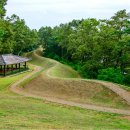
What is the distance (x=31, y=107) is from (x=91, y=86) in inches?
428

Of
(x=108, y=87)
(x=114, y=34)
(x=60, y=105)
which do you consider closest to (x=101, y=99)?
(x=108, y=87)

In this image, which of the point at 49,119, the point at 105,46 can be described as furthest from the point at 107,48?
the point at 49,119

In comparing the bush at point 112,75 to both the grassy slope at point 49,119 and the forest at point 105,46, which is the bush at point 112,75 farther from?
the grassy slope at point 49,119

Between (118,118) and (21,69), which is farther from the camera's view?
(21,69)

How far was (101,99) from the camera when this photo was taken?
3139 cm

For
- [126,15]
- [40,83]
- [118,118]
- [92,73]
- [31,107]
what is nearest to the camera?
[118,118]

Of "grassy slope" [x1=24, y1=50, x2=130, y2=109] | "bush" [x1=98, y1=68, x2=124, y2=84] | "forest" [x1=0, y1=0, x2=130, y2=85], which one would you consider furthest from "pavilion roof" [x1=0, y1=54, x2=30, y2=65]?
"bush" [x1=98, y1=68, x2=124, y2=84]

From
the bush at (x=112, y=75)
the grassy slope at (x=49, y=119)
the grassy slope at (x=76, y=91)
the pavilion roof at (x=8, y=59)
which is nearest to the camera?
the grassy slope at (x=49, y=119)

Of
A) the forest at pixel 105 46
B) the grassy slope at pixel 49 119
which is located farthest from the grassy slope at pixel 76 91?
the forest at pixel 105 46

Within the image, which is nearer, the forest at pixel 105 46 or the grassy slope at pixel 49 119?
the grassy slope at pixel 49 119

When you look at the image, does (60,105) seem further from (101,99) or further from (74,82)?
(74,82)

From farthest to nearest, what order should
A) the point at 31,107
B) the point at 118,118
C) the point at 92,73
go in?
the point at 92,73
the point at 31,107
the point at 118,118

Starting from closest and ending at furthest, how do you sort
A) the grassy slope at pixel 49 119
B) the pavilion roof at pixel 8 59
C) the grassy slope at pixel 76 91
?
1. the grassy slope at pixel 49 119
2. the grassy slope at pixel 76 91
3. the pavilion roof at pixel 8 59

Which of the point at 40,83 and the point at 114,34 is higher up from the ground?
the point at 114,34
